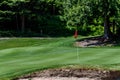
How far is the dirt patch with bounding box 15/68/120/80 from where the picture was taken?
48.2 feet

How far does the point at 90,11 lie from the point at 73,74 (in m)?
16.0

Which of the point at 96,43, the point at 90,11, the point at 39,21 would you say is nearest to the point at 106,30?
the point at 96,43

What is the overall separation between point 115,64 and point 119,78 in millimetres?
1611

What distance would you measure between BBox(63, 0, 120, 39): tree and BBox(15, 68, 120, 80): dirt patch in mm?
14644

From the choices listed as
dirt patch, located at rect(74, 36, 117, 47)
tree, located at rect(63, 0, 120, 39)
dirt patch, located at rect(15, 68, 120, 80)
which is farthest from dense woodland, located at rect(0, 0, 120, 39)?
dirt patch, located at rect(15, 68, 120, 80)

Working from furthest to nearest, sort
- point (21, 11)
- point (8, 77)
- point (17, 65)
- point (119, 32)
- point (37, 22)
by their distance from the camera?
point (37, 22) → point (21, 11) → point (119, 32) → point (17, 65) → point (8, 77)

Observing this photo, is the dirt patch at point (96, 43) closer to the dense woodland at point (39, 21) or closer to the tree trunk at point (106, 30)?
the tree trunk at point (106, 30)

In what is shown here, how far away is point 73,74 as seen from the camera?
15.2 metres

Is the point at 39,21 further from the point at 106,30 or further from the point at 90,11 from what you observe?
the point at 90,11

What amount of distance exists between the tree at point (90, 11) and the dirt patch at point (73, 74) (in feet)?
48.0

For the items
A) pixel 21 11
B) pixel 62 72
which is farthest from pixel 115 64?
pixel 21 11

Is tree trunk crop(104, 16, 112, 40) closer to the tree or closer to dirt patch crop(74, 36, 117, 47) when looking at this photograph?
the tree

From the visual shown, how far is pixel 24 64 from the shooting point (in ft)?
55.9

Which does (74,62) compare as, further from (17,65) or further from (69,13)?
(69,13)
